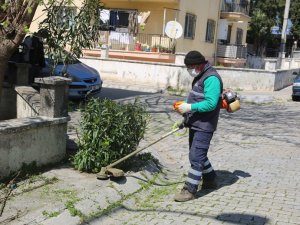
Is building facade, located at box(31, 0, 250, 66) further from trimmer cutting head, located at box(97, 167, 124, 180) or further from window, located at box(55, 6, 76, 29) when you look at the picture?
trimmer cutting head, located at box(97, 167, 124, 180)

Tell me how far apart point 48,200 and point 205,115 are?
2.10m

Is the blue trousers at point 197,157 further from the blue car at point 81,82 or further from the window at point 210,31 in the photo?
the window at point 210,31

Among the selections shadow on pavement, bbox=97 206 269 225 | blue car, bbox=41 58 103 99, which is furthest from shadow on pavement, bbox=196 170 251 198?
blue car, bbox=41 58 103 99

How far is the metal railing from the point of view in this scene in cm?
2341

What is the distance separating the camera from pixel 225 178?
6.82m

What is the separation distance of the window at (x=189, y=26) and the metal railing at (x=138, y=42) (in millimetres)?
2449

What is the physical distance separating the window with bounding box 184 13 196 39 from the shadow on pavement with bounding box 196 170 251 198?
19174 millimetres

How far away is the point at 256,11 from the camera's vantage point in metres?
43.3

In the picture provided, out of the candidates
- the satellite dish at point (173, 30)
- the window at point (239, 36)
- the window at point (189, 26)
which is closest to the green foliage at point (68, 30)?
the satellite dish at point (173, 30)

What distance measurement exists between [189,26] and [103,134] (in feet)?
68.1

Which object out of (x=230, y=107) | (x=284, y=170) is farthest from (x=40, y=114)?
(x=284, y=170)

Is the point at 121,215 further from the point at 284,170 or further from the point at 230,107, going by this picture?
the point at 284,170

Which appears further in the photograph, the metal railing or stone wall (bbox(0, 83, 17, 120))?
the metal railing

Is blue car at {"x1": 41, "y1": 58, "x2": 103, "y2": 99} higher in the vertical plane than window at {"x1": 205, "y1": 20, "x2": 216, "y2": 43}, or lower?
lower
